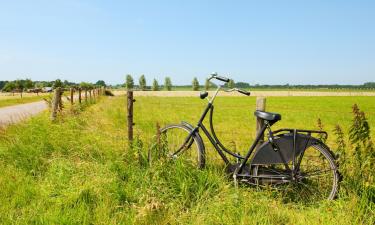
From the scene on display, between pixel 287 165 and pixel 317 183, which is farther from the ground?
pixel 287 165

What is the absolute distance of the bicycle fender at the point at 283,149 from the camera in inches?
165

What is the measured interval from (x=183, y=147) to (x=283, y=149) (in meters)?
1.50

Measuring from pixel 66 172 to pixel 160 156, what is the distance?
1468 mm

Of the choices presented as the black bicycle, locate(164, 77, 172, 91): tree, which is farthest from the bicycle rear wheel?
locate(164, 77, 172, 91): tree

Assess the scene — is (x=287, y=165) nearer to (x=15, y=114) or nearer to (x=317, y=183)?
(x=317, y=183)

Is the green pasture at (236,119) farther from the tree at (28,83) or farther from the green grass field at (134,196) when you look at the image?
the tree at (28,83)

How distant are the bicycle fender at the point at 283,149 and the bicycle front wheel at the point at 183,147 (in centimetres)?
85

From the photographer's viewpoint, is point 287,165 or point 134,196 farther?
point 287,165

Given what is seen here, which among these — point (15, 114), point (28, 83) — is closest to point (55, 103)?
point (15, 114)

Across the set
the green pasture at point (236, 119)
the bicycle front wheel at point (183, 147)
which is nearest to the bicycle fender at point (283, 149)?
the bicycle front wheel at point (183, 147)

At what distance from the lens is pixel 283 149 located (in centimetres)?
425

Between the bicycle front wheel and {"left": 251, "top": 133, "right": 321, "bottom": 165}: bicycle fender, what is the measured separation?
0.85 m

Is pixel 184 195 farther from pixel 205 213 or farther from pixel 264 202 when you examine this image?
pixel 264 202

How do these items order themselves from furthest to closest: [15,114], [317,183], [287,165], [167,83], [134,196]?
[167,83]
[15,114]
[317,183]
[287,165]
[134,196]
